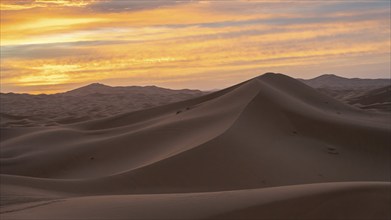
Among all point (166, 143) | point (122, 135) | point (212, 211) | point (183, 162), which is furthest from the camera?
point (122, 135)

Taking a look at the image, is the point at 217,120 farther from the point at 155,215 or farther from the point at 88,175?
the point at 155,215

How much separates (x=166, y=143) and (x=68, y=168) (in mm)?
1677

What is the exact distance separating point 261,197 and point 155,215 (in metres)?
0.73

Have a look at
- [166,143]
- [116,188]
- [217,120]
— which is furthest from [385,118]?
[116,188]

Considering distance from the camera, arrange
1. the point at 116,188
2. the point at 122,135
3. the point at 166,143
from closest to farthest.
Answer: the point at 116,188 → the point at 166,143 → the point at 122,135

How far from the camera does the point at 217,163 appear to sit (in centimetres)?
707

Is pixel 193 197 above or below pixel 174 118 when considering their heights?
below

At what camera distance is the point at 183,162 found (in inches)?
279

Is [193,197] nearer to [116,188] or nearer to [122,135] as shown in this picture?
[116,188]

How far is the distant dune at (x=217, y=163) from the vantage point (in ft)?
11.4

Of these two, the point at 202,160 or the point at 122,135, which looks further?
the point at 122,135

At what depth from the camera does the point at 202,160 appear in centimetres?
711

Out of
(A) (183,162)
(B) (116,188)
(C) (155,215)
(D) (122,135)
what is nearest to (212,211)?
(C) (155,215)

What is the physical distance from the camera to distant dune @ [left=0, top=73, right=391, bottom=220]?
3.46 meters
